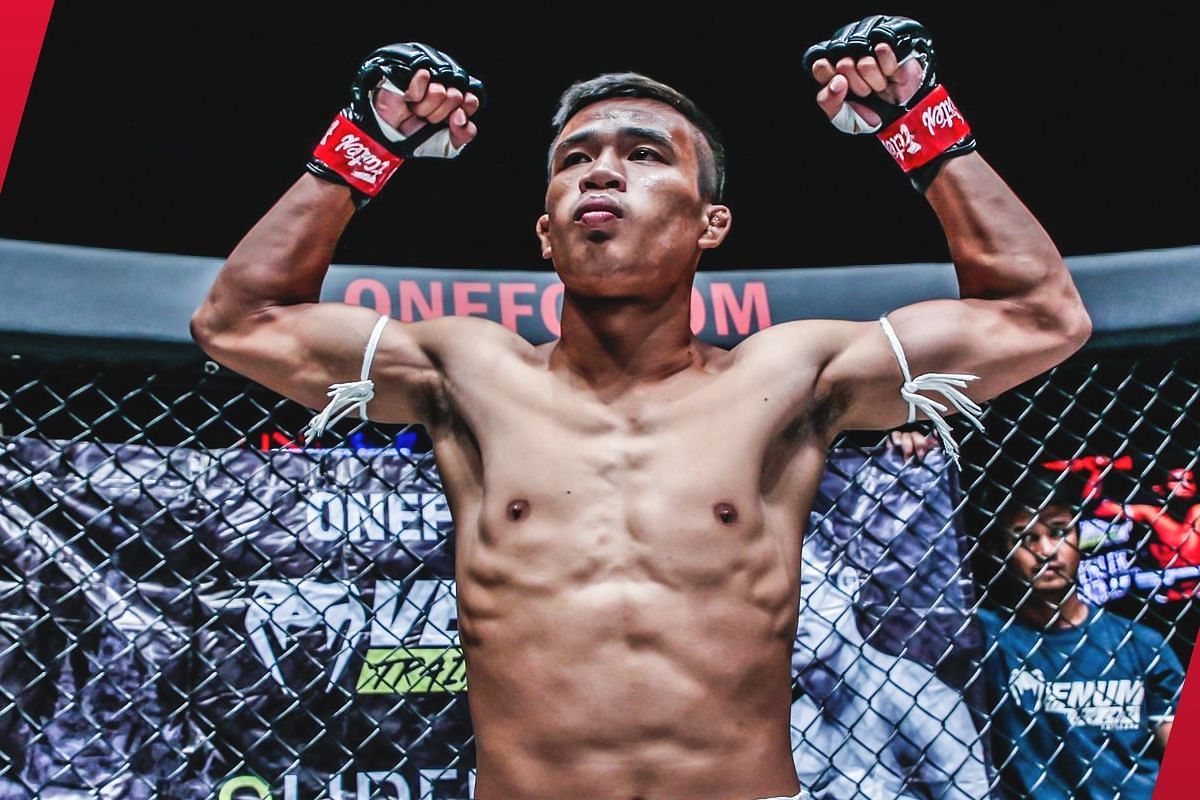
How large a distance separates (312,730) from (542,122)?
7.56ft

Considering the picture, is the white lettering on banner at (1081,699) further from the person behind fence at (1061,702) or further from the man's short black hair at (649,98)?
the man's short black hair at (649,98)

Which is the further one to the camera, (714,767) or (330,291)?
(330,291)

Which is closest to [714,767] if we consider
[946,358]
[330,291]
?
[946,358]

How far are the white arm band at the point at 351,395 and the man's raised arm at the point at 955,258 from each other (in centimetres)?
62

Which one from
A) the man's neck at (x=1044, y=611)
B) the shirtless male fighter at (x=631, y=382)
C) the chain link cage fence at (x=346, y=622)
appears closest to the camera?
the shirtless male fighter at (x=631, y=382)

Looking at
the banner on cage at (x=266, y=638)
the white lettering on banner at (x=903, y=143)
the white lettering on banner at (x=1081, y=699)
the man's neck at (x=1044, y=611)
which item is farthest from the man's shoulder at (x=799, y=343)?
the man's neck at (x=1044, y=611)

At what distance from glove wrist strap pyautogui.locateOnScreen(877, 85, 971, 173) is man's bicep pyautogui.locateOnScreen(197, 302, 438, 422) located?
29.2 inches

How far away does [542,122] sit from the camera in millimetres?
3555

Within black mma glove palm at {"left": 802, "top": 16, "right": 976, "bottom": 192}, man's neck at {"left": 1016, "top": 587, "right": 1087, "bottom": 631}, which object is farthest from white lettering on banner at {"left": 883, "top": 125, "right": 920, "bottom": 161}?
man's neck at {"left": 1016, "top": 587, "right": 1087, "bottom": 631}

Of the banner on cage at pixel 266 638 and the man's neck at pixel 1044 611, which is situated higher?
the banner on cage at pixel 266 638

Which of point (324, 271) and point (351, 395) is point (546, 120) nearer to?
point (324, 271)

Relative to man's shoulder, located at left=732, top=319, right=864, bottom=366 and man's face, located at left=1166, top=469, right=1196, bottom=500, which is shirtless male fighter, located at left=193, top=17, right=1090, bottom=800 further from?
man's face, located at left=1166, top=469, right=1196, bottom=500

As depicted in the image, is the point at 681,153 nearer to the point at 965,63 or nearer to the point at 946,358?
the point at 946,358

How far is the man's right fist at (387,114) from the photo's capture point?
1.48 m
